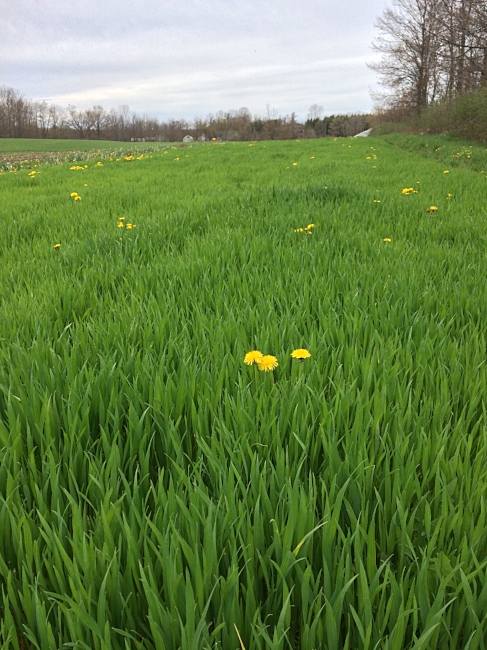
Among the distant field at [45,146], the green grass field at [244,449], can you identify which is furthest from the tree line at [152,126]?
the green grass field at [244,449]

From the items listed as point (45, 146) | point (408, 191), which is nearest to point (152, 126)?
point (45, 146)

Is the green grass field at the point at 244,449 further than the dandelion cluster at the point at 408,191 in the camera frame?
No

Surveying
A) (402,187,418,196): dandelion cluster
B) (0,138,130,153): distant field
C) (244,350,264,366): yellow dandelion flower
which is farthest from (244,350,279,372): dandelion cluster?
(0,138,130,153): distant field

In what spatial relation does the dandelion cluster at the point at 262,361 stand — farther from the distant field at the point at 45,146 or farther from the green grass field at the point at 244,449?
the distant field at the point at 45,146

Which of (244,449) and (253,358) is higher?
(253,358)

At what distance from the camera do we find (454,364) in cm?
145

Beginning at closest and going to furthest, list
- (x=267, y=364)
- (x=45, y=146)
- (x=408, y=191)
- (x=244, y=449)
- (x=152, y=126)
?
(x=244, y=449), (x=267, y=364), (x=408, y=191), (x=45, y=146), (x=152, y=126)

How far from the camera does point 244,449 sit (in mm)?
1046

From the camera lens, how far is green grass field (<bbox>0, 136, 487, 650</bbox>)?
691 mm

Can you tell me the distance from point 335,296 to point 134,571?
1.67 m

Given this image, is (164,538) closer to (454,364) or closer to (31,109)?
(454,364)

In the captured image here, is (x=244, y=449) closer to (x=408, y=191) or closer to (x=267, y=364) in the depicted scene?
(x=267, y=364)

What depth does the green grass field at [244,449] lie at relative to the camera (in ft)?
2.27

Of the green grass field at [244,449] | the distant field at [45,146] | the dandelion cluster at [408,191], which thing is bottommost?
the green grass field at [244,449]
